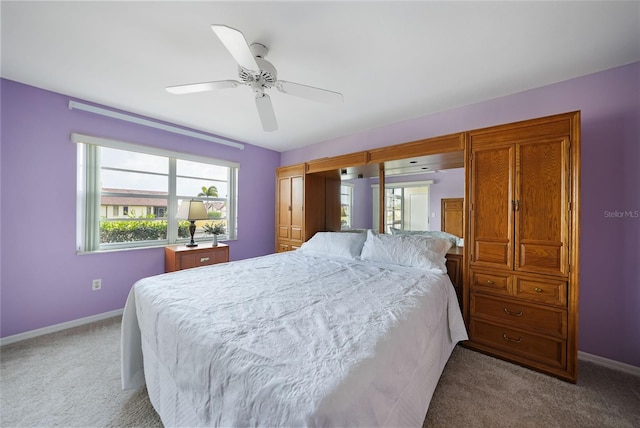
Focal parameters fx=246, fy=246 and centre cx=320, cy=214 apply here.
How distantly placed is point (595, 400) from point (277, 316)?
86.8 inches

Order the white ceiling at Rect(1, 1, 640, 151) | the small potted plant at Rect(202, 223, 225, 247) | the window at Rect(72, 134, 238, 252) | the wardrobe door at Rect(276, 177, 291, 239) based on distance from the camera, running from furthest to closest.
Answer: the wardrobe door at Rect(276, 177, 291, 239)
the small potted plant at Rect(202, 223, 225, 247)
the window at Rect(72, 134, 238, 252)
the white ceiling at Rect(1, 1, 640, 151)

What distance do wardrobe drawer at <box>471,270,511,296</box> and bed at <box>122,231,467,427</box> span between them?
0.34 meters

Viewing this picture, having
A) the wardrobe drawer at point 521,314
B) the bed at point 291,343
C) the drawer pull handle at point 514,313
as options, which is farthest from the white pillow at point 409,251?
the drawer pull handle at point 514,313

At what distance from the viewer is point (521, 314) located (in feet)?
6.65

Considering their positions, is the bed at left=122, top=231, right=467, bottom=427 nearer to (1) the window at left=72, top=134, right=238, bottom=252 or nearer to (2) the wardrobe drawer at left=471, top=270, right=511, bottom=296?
(2) the wardrobe drawer at left=471, top=270, right=511, bottom=296

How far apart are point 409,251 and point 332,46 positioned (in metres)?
1.86

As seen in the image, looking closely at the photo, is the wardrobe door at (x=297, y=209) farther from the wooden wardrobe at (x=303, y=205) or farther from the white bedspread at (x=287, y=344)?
the white bedspread at (x=287, y=344)

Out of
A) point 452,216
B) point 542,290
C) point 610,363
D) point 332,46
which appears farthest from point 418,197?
point 610,363

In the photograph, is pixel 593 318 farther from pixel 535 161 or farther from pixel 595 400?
pixel 535 161

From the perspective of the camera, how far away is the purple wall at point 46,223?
2314 mm

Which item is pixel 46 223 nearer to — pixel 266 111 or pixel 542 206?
pixel 266 111

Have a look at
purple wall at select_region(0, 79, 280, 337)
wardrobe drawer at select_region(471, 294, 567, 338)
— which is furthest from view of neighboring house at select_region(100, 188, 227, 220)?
wardrobe drawer at select_region(471, 294, 567, 338)

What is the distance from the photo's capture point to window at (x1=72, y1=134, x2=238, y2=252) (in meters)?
2.79

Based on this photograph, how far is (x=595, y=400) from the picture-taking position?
1.64 m
